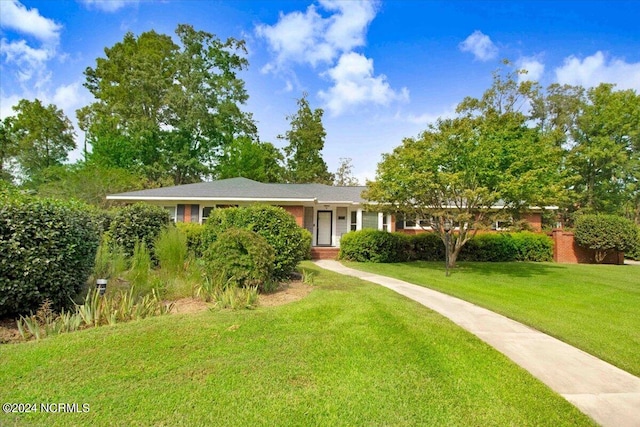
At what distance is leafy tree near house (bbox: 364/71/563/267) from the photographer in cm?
1091

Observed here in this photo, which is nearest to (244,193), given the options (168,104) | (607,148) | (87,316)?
(87,316)

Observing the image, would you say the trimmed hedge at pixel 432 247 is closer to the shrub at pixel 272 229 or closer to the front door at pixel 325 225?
the front door at pixel 325 225

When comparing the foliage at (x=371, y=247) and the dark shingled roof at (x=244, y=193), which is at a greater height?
the dark shingled roof at (x=244, y=193)

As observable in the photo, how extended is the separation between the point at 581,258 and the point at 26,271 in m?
21.6

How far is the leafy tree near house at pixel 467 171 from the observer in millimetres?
10906

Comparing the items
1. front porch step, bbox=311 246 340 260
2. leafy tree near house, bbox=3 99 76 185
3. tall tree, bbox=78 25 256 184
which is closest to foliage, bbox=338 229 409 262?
front porch step, bbox=311 246 340 260

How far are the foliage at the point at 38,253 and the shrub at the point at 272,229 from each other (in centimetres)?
289

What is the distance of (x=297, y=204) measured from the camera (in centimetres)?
1733

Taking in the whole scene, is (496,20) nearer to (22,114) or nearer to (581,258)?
(581,258)

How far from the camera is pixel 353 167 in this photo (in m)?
41.8

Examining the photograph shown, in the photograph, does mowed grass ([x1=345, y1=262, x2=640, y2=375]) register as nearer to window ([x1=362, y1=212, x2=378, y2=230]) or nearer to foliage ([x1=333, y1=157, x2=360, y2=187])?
window ([x1=362, y1=212, x2=378, y2=230])

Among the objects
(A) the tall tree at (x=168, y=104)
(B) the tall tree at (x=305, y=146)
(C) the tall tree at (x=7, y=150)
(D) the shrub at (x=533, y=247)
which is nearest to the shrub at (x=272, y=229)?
(D) the shrub at (x=533, y=247)

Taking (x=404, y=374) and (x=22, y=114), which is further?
(x=22, y=114)

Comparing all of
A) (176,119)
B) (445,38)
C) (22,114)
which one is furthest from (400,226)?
(22,114)
